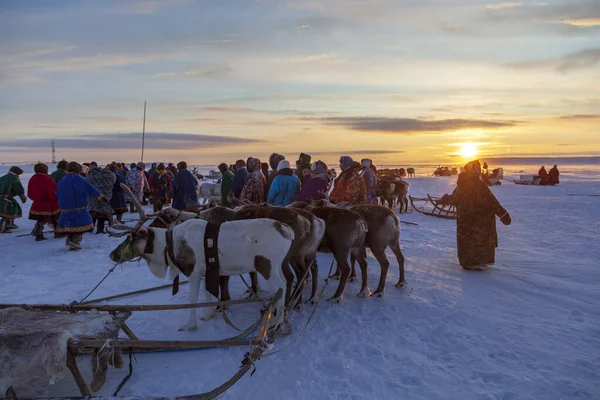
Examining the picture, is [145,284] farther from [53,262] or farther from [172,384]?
[172,384]

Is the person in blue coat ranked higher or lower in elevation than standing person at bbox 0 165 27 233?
higher

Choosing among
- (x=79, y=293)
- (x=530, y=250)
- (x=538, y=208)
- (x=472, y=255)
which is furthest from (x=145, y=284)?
(x=538, y=208)

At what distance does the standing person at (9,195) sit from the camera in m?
11.3

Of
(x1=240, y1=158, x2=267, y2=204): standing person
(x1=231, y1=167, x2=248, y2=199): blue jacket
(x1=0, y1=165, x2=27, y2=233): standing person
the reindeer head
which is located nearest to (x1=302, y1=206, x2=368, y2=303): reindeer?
the reindeer head

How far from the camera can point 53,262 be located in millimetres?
8297

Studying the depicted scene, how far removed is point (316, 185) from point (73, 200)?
5581 millimetres

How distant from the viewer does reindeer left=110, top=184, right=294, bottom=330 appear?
4.78 meters

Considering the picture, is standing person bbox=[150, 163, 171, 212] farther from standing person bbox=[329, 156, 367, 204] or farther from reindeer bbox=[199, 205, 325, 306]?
reindeer bbox=[199, 205, 325, 306]

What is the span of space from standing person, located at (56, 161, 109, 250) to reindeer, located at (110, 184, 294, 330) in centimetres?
487

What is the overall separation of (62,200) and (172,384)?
22.7 ft

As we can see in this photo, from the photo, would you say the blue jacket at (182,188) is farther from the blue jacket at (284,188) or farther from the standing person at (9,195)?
the standing person at (9,195)

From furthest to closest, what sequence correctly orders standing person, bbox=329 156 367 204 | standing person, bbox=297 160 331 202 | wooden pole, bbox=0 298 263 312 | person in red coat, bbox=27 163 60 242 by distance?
person in red coat, bbox=27 163 60 242
standing person, bbox=329 156 367 204
standing person, bbox=297 160 331 202
wooden pole, bbox=0 298 263 312

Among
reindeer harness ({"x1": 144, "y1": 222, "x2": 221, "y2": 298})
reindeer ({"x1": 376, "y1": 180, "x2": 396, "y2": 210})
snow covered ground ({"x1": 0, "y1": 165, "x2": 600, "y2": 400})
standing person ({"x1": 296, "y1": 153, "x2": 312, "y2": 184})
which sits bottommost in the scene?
snow covered ground ({"x1": 0, "y1": 165, "x2": 600, "y2": 400})

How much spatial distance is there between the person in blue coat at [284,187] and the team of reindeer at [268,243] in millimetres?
915
